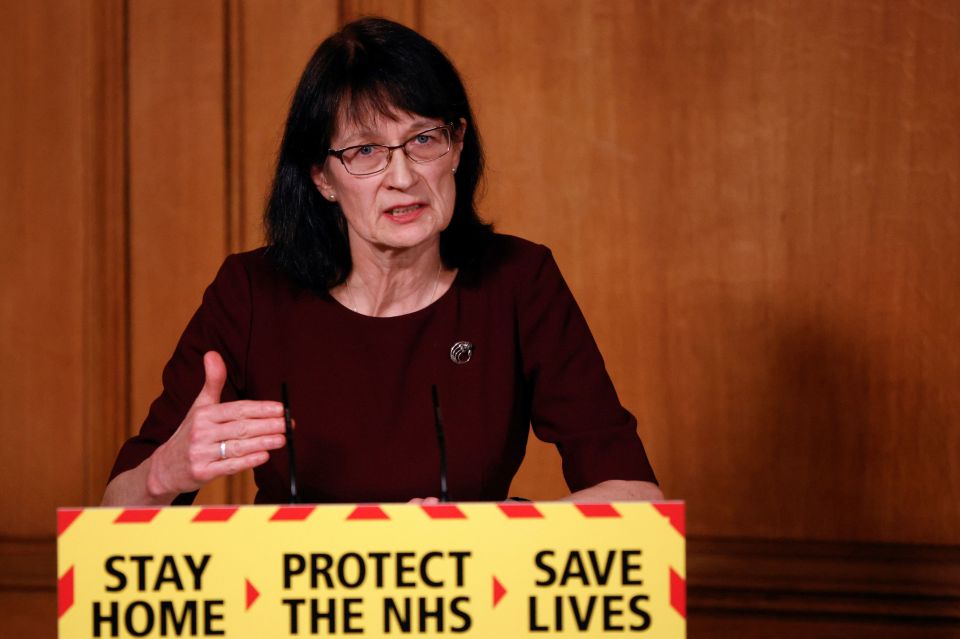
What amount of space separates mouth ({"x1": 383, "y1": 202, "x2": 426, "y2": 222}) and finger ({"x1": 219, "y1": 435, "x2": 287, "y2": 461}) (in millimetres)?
452

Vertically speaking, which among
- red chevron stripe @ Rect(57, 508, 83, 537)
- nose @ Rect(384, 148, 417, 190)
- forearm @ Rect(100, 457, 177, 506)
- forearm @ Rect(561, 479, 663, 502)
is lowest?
forearm @ Rect(561, 479, 663, 502)

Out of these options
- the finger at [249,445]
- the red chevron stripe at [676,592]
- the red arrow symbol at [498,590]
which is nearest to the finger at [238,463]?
the finger at [249,445]

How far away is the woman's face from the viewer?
1442mm

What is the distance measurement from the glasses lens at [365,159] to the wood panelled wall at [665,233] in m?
0.93

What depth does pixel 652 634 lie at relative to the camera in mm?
917

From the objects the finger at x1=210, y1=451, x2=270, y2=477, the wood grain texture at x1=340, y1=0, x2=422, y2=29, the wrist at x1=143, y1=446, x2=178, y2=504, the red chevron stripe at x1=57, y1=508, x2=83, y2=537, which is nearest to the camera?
the red chevron stripe at x1=57, y1=508, x2=83, y2=537

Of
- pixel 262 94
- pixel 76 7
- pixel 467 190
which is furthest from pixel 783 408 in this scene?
pixel 76 7

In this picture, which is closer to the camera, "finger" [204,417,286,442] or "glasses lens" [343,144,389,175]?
"finger" [204,417,286,442]

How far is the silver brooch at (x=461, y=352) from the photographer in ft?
5.02

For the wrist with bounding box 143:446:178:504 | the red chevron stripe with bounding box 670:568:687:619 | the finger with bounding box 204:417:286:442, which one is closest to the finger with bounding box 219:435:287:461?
→ the finger with bounding box 204:417:286:442

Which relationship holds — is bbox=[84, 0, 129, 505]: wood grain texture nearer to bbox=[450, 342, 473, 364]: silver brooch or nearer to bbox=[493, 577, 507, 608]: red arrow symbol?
bbox=[450, 342, 473, 364]: silver brooch

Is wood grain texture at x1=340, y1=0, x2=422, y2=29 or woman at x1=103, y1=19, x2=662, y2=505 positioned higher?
wood grain texture at x1=340, y1=0, x2=422, y2=29

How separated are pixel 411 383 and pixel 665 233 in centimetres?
97

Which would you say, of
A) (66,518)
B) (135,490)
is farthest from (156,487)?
(66,518)
